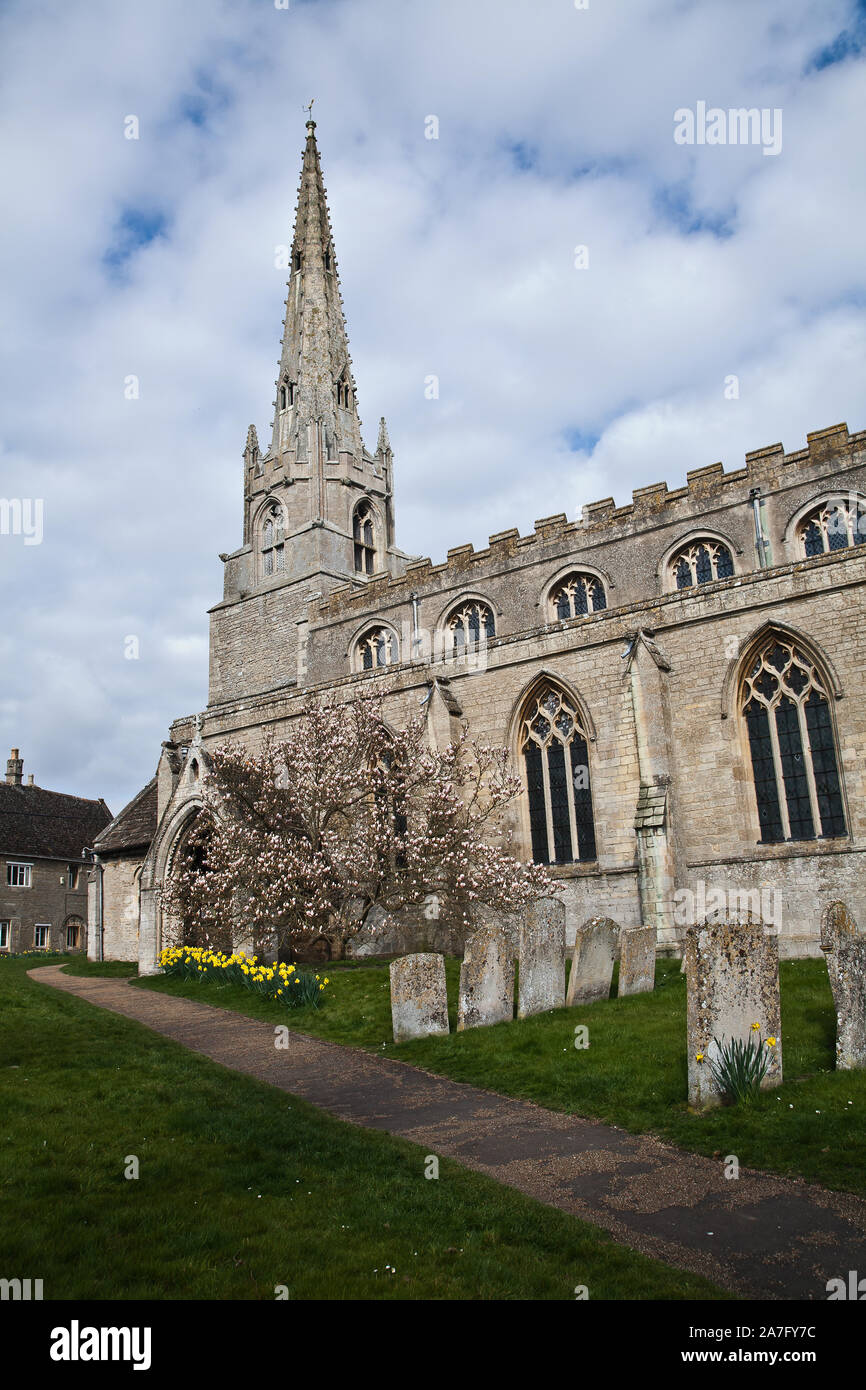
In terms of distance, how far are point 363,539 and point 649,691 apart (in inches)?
1006

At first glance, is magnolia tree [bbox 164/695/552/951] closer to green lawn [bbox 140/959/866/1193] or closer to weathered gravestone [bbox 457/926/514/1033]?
green lawn [bbox 140/959/866/1193]

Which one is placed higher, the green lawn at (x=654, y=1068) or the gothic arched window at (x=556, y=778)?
the gothic arched window at (x=556, y=778)

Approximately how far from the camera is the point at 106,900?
1089 inches

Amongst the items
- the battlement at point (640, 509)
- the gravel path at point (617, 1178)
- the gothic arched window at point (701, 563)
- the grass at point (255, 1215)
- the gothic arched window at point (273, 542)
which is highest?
the gothic arched window at point (273, 542)

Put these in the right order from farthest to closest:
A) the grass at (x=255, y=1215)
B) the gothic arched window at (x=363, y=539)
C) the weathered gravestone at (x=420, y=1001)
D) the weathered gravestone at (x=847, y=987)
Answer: the gothic arched window at (x=363, y=539)
the weathered gravestone at (x=420, y=1001)
the weathered gravestone at (x=847, y=987)
the grass at (x=255, y=1215)

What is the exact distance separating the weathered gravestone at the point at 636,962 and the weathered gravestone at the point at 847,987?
12.2 ft

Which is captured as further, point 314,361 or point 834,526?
point 314,361

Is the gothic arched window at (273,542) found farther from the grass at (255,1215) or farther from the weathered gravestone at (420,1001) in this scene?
the grass at (255,1215)

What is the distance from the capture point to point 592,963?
36.8 ft

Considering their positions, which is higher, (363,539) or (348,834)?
(363,539)

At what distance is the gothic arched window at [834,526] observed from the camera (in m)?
22.4

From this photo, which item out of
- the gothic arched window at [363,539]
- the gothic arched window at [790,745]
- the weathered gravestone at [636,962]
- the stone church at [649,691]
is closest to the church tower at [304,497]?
the gothic arched window at [363,539]

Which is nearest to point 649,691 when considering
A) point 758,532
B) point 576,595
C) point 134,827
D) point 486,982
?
point 486,982

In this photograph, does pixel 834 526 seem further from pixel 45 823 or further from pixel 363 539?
pixel 45 823
